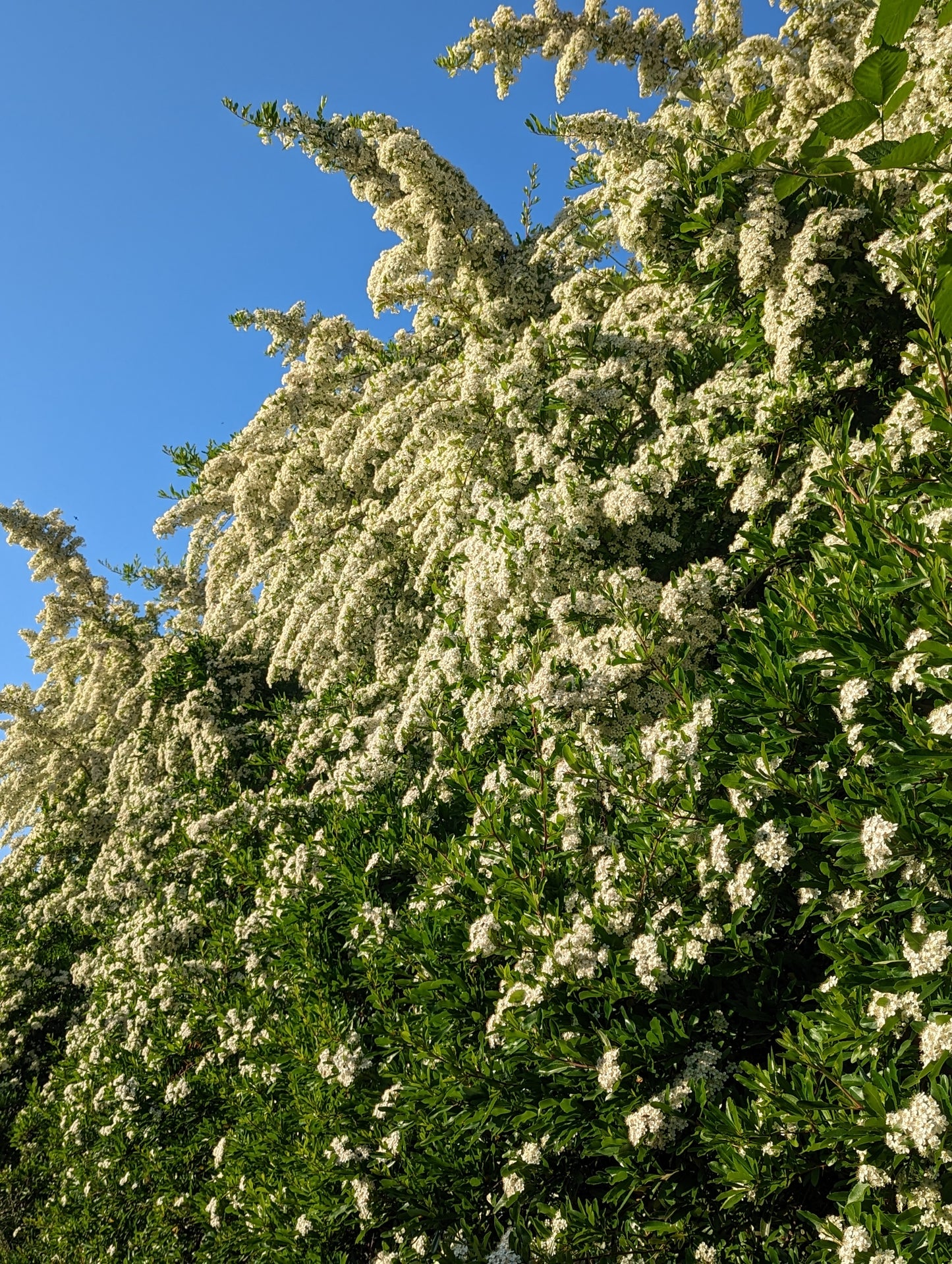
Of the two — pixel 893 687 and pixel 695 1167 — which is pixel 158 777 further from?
pixel 893 687

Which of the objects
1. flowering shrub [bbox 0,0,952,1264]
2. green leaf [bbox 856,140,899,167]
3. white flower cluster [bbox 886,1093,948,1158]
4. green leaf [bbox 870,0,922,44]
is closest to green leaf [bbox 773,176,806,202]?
flowering shrub [bbox 0,0,952,1264]

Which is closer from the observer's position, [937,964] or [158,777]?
[937,964]

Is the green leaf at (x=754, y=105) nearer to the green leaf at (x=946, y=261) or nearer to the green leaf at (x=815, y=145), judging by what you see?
the green leaf at (x=815, y=145)

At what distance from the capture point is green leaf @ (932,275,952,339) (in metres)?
1.53

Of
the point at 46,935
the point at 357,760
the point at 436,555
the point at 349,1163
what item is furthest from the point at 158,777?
the point at 349,1163

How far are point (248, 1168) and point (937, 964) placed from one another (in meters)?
6.44

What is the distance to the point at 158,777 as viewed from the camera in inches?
507

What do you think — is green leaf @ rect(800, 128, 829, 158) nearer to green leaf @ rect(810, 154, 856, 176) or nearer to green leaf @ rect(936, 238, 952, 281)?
green leaf @ rect(810, 154, 856, 176)

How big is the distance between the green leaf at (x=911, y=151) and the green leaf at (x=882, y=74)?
0.09m

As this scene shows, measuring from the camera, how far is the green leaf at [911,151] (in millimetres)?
1402

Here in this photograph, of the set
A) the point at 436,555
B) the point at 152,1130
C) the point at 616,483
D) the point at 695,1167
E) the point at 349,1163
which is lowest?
the point at 695,1167

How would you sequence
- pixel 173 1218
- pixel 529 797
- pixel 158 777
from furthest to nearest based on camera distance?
pixel 158 777
pixel 173 1218
pixel 529 797

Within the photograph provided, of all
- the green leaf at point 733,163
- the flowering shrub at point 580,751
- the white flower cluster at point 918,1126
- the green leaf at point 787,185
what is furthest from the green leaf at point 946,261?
the white flower cluster at point 918,1126

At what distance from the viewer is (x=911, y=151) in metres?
1.42
